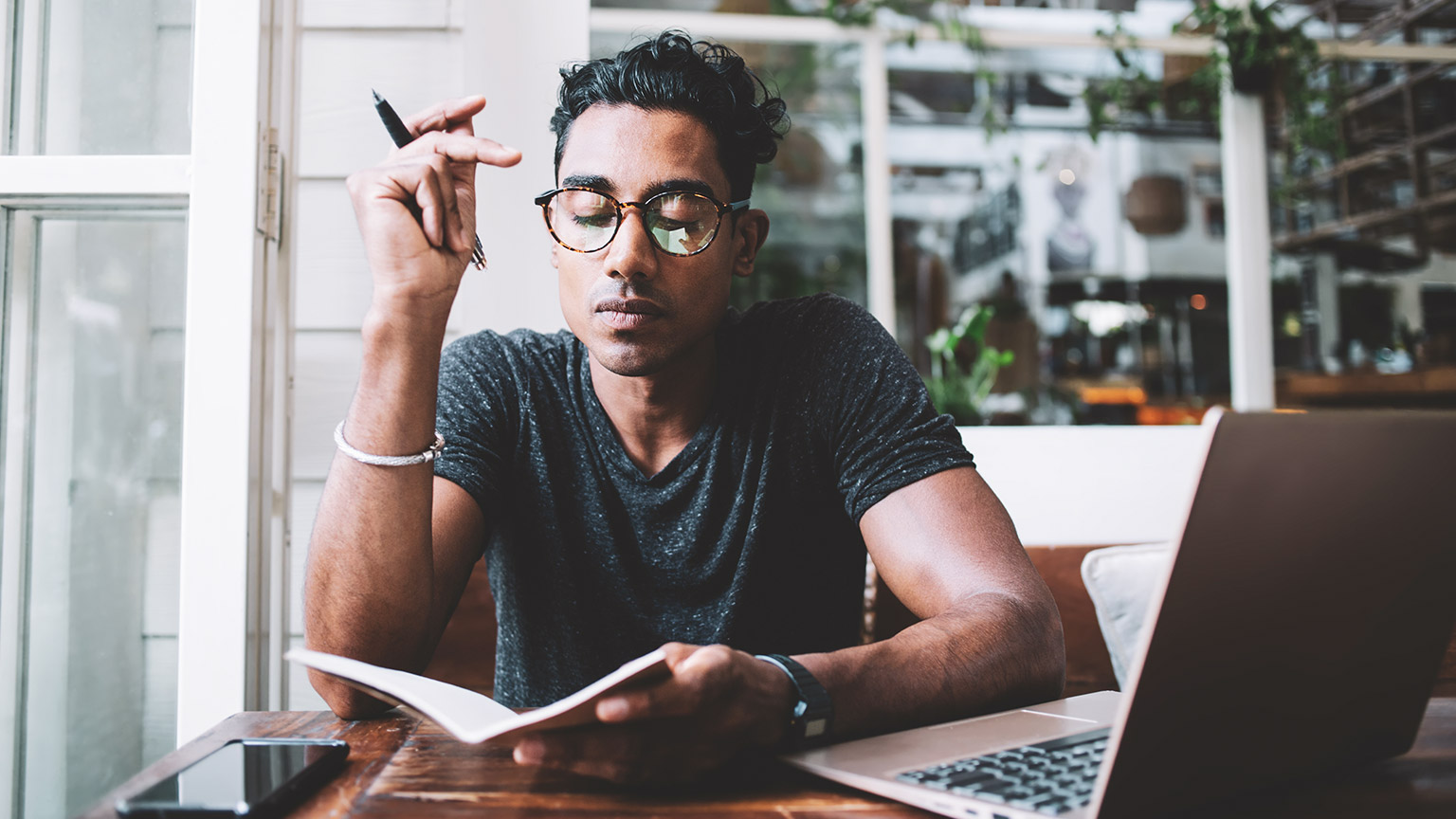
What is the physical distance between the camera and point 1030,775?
2.08 ft

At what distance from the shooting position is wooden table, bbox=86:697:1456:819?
62 cm

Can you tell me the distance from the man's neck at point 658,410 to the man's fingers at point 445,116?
395 millimetres

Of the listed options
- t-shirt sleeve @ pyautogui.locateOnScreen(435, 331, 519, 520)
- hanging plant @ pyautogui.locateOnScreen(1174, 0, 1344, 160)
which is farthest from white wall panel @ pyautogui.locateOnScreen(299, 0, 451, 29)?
hanging plant @ pyautogui.locateOnScreen(1174, 0, 1344, 160)

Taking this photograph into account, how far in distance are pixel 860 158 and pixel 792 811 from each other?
4183 millimetres

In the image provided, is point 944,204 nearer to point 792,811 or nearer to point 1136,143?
point 1136,143

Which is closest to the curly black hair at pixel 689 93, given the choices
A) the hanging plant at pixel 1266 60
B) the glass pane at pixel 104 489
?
the glass pane at pixel 104 489

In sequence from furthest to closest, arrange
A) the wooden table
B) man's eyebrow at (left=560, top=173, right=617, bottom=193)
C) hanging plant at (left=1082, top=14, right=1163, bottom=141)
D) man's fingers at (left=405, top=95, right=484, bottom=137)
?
1. hanging plant at (left=1082, top=14, right=1163, bottom=141)
2. man's eyebrow at (left=560, top=173, right=617, bottom=193)
3. man's fingers at (left=405, top=95, right=484, bottom=137)
4. the wooden table

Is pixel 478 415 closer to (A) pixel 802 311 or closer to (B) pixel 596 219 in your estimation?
(B) pixel 596 219

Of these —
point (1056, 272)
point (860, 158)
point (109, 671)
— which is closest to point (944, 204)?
point (1056, 272)

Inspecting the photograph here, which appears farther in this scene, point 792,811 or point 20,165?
point 20,165

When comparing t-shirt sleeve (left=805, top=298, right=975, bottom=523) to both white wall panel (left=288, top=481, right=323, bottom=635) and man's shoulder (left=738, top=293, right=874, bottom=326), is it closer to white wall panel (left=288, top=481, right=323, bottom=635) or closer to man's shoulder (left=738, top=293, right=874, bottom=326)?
man's shoulder (left=738, top=293, right=874, bottom=326)

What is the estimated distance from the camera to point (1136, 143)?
26.3ft

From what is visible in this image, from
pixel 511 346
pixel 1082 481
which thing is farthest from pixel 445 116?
pixel 1082 481

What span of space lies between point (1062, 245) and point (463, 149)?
7842 millimetres
